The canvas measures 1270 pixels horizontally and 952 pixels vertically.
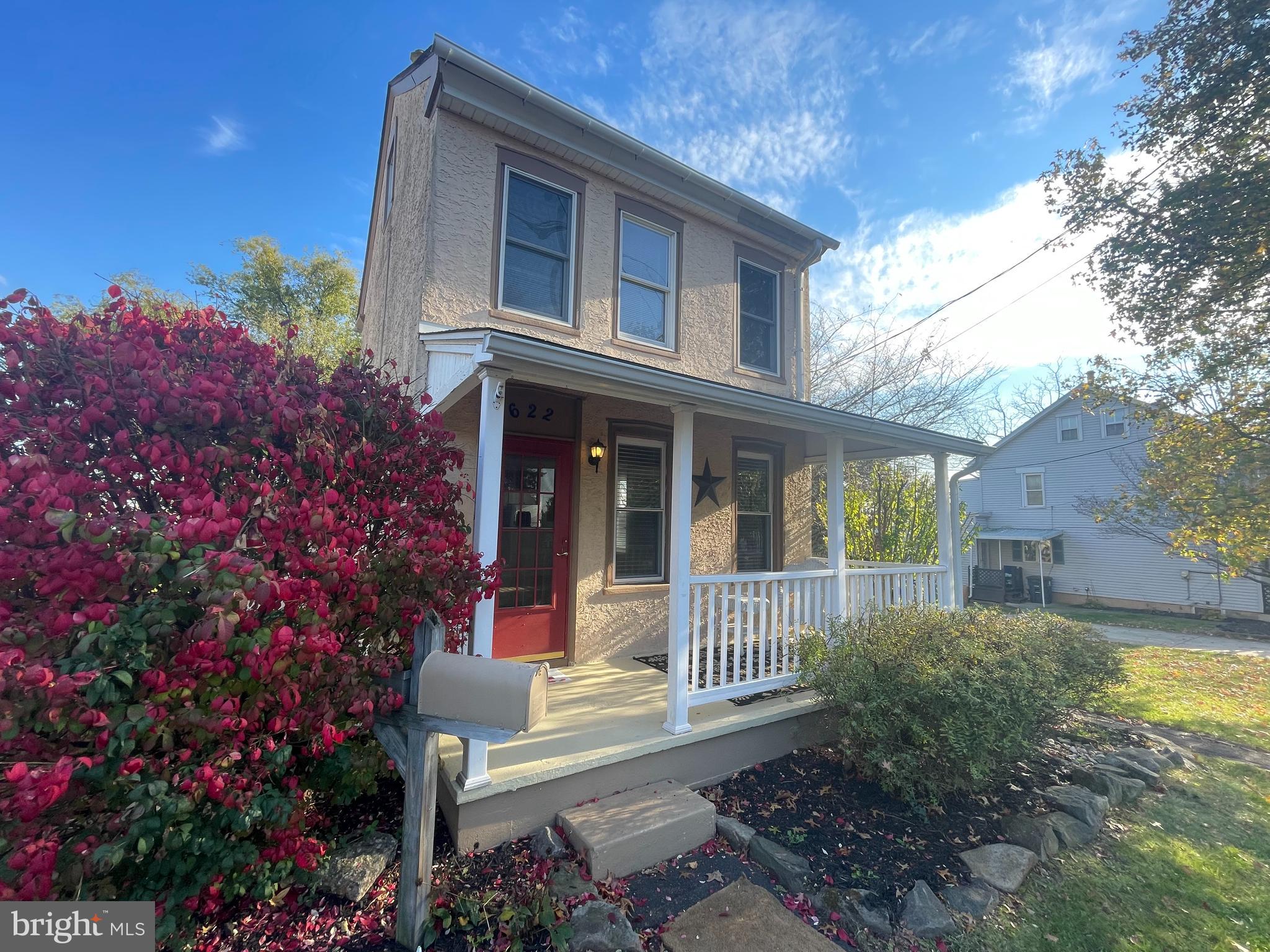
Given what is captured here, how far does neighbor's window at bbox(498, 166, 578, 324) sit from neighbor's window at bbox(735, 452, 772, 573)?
3007mm

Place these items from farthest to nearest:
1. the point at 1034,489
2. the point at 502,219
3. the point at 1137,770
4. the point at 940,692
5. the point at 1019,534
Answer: the point at 1034,489
the point at 1019,534
the point at 502,219
the point at 1137,770
the point at 940,692

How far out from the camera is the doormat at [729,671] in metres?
4.44

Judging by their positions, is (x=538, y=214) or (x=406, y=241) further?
(x=406, y=241)

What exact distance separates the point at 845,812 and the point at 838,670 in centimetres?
93

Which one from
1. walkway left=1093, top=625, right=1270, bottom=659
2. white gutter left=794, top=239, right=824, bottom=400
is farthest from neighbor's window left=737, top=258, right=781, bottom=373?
walkway left=1093, top=625, right=1270, bottom=659

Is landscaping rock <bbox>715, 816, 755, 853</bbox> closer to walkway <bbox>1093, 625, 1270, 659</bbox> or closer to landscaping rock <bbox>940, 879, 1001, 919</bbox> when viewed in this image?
landscaping rock <bbox>940, 879, 1001, 919</bbox>

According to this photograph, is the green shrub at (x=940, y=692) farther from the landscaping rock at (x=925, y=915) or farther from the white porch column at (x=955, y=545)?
the white porch column at (x=955, y=545)

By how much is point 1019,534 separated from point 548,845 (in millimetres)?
20186

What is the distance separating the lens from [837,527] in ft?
16.4

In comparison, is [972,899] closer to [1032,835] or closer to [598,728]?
[1032,835]

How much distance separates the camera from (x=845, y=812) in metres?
3.48

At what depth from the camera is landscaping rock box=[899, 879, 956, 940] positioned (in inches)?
98.0

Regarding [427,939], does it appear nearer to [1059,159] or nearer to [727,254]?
[727,254]

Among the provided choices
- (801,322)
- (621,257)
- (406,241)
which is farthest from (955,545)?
(406,241)
